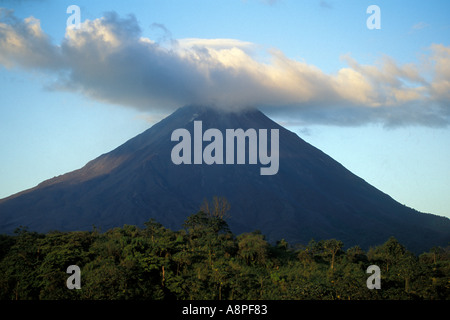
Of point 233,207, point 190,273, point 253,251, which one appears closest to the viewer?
point 190,273

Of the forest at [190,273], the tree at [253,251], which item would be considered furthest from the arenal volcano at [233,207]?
the forest at [190,273]

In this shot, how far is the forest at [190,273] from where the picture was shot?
26828 mm

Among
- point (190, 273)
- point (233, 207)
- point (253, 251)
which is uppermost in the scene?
point (233, 207)

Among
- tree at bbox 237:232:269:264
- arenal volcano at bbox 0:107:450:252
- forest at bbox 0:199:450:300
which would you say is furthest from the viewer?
arenal volcano at bbox 0:107:450:252

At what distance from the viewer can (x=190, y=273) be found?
30.5m

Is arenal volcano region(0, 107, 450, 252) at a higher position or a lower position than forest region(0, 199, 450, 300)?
higher

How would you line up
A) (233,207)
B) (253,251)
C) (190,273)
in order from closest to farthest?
1. (190,273)
2. (253,251)
3. (233,207)

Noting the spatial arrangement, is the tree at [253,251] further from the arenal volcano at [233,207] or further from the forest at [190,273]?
the arenal volcano at [233,207]

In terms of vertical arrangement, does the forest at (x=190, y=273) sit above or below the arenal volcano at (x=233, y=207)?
below

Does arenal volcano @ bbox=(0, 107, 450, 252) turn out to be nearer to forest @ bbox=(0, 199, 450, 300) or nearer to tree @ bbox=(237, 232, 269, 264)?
tree @ bbox=(237, 232, 269, 264)

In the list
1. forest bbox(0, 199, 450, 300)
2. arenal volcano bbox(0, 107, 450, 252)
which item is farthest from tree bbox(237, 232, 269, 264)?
arenal volcano bbox(0, 107, 450, 252)

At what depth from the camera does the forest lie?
26.8m

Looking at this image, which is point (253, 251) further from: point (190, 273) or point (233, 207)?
point (233, 207)

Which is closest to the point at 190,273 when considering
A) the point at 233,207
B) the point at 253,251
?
the point at 253,251
